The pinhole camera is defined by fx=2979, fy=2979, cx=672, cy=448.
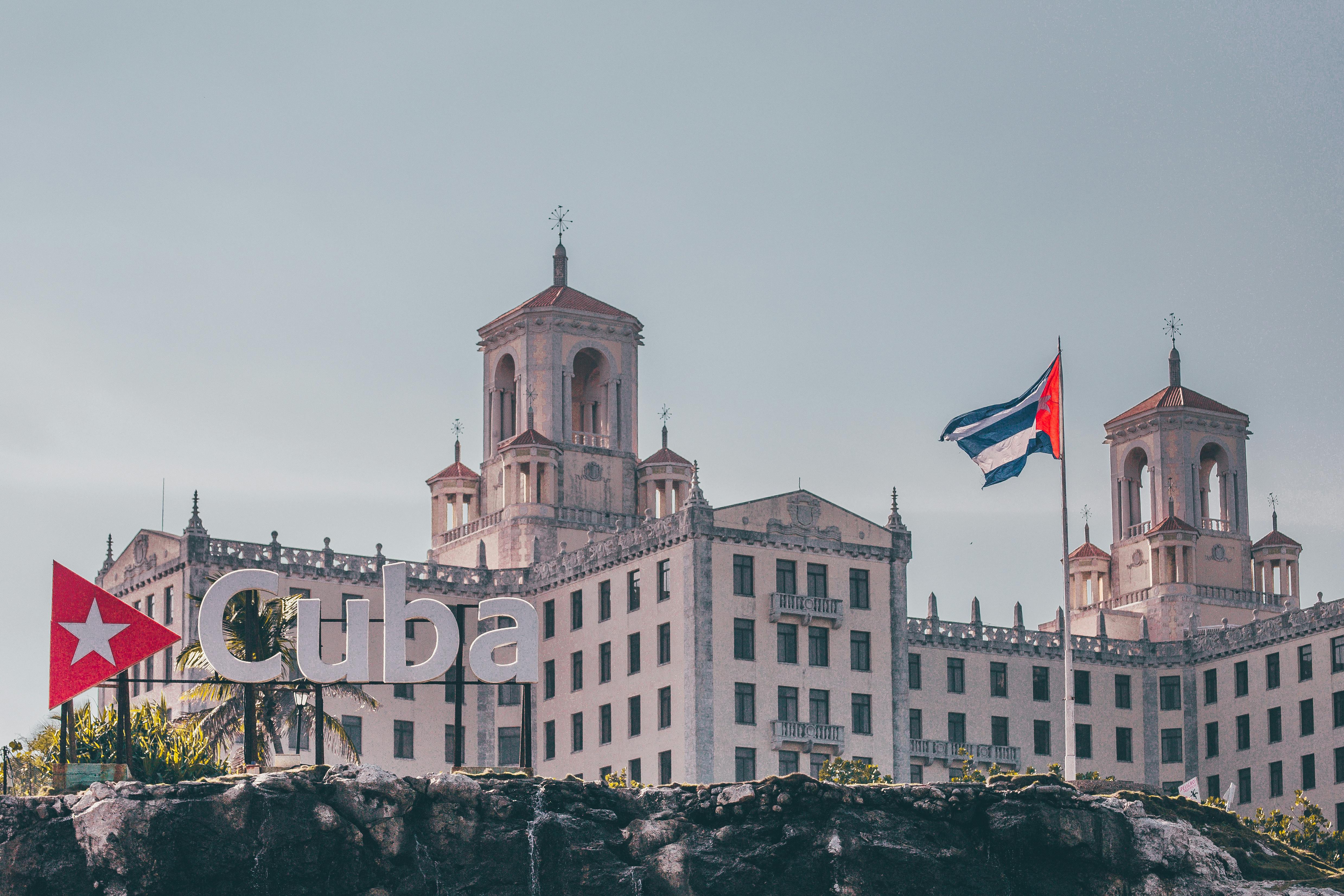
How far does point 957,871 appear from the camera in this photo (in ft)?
400

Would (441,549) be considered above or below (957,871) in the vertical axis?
above

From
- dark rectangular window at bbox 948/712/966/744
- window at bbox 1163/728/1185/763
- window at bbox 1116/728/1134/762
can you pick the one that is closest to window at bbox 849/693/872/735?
dark rectangular window at bbox 948/712/966/744

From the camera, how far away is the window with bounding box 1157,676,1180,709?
17750 centimetres

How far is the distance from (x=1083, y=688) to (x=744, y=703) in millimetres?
29620

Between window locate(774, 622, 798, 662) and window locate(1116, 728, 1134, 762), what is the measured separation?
2813cm

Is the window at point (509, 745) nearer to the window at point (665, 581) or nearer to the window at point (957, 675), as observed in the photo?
the window at point (665, 581)

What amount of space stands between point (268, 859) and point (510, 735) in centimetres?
5013

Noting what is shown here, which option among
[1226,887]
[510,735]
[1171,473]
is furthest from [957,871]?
[1171,473]

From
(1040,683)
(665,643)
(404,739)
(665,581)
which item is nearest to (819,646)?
(665,643)

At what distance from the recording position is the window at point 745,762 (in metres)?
152

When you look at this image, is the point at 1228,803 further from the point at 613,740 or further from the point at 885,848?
the point at 613,740

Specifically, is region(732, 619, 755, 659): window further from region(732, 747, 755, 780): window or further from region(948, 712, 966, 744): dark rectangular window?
region(948, 712, 966, 744): dark rectangular window

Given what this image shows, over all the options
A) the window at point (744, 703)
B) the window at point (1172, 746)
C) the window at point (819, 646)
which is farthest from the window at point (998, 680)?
the window at point (744, 703)

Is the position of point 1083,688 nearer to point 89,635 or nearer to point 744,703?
point 744,703
